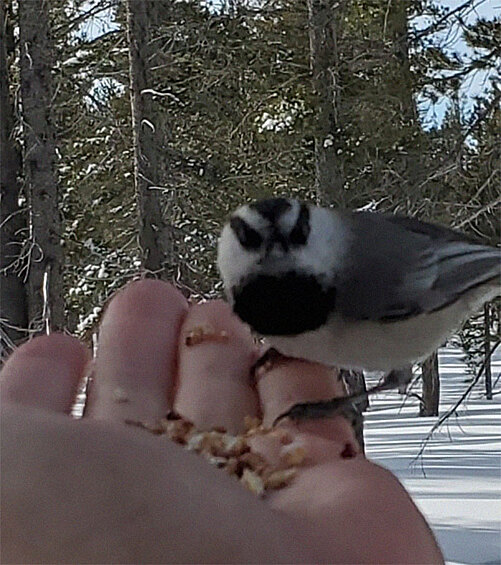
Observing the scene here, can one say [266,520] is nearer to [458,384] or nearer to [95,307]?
[95,307]

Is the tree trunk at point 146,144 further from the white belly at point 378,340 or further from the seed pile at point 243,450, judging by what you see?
the seed pile at point 243,450

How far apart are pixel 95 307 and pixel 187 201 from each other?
1.82 ft

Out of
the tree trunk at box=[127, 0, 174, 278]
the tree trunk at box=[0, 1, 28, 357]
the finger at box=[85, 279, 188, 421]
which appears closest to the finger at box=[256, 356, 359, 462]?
the finger at box=[85, 279, 188, 421]

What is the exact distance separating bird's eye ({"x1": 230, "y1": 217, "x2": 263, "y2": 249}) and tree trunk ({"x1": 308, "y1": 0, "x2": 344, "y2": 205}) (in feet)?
7.09

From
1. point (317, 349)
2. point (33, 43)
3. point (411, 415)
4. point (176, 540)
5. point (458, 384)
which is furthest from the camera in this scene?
point (458, 384)

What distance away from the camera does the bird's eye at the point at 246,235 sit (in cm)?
109

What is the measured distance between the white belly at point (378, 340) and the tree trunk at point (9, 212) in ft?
7.34

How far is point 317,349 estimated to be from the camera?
3.80ft

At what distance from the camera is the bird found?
110 centimetres

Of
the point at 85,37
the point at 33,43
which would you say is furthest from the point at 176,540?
the point at 85,37

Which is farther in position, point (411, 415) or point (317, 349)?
point (411, 415)

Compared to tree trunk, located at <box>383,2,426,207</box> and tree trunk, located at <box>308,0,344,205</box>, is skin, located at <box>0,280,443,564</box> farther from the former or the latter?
tree trunk, located at <box>308,0,344,205</box>

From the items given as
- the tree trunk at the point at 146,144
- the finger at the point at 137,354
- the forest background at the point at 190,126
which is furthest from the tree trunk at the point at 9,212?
the finger at the point at 137,354

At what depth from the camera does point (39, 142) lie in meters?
3.09
